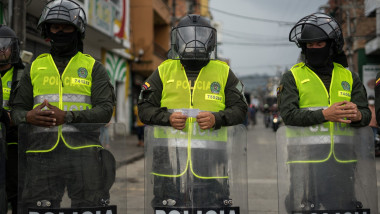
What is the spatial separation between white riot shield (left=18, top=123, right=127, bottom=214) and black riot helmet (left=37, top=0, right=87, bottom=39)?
0.78m

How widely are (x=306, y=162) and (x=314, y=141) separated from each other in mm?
150

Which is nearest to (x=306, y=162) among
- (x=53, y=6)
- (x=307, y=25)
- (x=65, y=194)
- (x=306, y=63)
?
(x=306, y=63)

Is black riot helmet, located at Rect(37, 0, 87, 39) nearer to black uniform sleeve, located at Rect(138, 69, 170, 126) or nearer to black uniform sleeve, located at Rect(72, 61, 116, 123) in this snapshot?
black uniform sleeve, located at Rect(72, 61, 116, 123)

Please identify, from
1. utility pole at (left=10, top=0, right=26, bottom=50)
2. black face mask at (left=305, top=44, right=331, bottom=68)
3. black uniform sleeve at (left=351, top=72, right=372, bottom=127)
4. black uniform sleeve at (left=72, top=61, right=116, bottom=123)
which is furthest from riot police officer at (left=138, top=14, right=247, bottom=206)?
utility pole at (left=10, top=0, right=26, bottom=50)

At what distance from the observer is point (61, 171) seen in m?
3.03

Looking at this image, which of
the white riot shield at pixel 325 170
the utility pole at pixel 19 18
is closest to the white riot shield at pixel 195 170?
the white riot shield at pixel 325 170

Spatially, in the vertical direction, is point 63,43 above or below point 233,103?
above

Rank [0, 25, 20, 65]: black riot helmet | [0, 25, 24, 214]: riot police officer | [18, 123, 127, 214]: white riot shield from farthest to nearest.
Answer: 1. [0, 25, 20, 65]: black riot helmet
2. [0, 25, 24, 214]: riot police officer
3. [18, 123, 127, 214]: white riot shield

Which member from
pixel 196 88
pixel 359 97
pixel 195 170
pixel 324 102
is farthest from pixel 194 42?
pixel 359 97

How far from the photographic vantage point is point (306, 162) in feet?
9.73

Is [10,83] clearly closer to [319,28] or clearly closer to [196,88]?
[196,88]

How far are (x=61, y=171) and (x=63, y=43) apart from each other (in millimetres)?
938

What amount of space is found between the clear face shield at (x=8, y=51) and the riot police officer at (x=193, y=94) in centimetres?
155

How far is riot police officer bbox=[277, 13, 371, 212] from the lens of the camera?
9.66 feet
